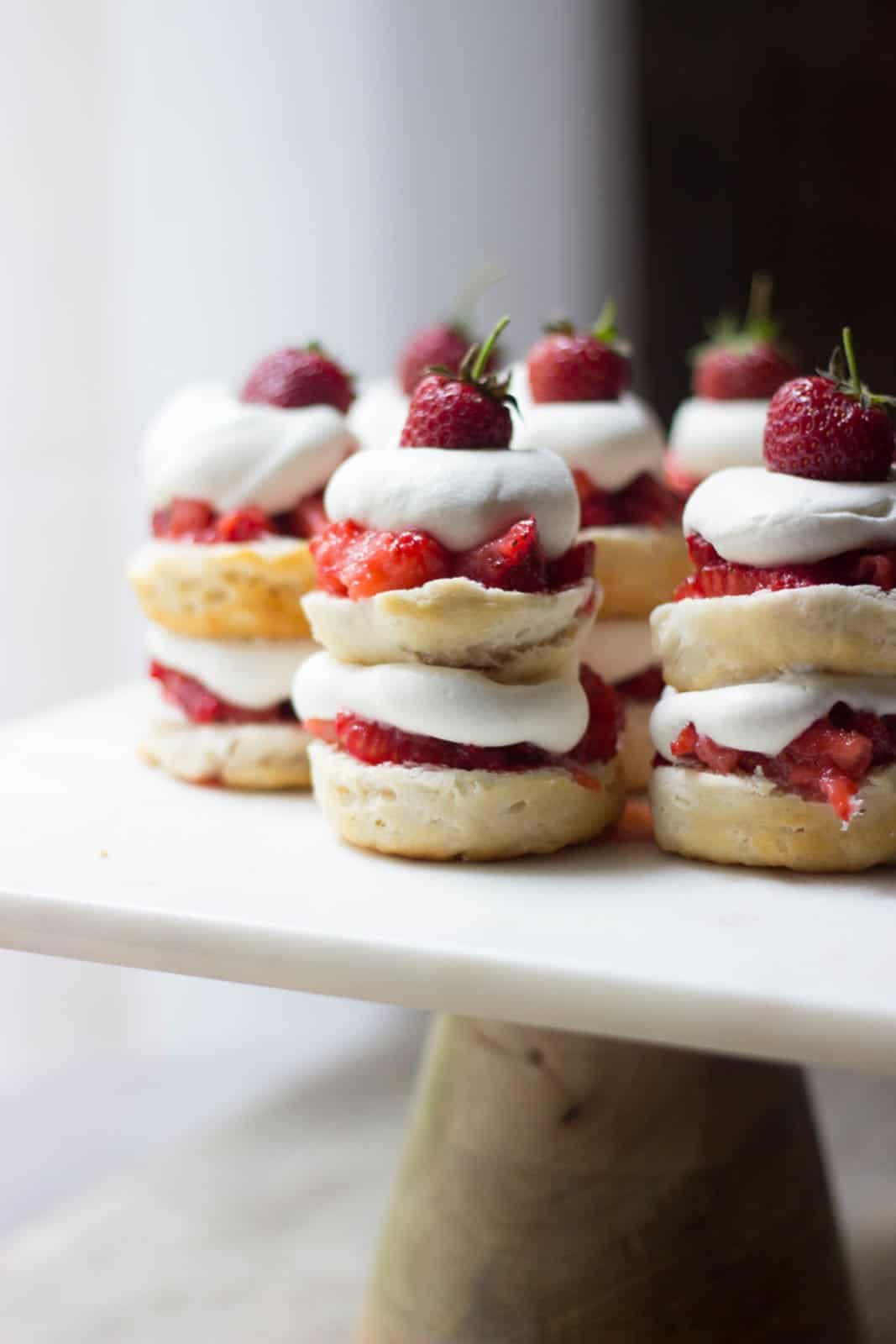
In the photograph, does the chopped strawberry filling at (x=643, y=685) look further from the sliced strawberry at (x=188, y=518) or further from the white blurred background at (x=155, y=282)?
the white blurred background at (x=155, y=282)

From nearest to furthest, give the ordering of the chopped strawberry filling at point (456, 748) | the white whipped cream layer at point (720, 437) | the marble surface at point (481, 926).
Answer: the marble surface at point (481, 926), the chopped strawberry filling at point (456, 748), the white whipped cream layer at point (720, 437)

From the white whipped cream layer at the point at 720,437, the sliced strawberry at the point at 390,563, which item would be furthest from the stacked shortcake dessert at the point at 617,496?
the sliced strawberry at the point at 390,563

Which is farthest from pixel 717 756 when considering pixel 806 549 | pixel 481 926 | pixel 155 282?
pixel 155 282

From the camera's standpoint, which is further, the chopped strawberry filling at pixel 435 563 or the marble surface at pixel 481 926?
the chopped strawberry filling at pixel 435 563

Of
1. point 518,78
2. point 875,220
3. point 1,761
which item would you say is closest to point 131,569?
point 1,761

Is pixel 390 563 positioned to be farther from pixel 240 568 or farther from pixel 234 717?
pixel 234 717

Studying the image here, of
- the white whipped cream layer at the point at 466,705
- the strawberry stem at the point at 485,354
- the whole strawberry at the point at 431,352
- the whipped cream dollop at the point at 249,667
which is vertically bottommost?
the whipped cream dollop at the point at 249,667

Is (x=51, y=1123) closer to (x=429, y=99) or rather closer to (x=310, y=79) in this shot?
(x=310, y=79)
